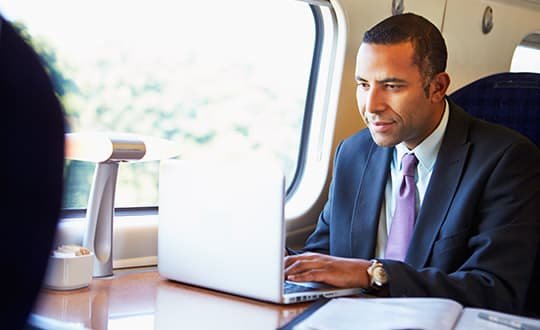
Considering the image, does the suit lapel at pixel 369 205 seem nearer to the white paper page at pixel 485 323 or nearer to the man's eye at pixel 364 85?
the man's eye at pixel 364 85

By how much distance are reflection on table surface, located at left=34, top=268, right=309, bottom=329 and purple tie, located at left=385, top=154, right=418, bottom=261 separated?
54 centimetres

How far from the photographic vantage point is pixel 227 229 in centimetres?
172

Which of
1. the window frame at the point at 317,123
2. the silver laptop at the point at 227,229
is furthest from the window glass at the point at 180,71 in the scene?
the silver laptop at the point at 227,229

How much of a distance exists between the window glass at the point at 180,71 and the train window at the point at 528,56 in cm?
115

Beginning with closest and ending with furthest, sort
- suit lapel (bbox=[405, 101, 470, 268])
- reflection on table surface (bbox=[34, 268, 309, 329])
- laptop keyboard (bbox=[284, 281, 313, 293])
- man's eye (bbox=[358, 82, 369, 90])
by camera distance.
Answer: reflection on table surface (bbox=[34, 268, 309, 329]), laptop keyboard (bbox=[284, 281, 313, 293]), suit lapel (bbox=[405, 101, 470, 268]), man's eye (bbox=[358, 82, 369, 90])

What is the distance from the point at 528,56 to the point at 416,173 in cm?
157

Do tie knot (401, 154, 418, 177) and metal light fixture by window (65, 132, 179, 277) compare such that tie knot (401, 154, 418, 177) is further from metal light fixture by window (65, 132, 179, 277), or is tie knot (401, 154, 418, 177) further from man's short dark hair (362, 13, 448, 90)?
metal light fixture by window (65, 132, 179, 277)

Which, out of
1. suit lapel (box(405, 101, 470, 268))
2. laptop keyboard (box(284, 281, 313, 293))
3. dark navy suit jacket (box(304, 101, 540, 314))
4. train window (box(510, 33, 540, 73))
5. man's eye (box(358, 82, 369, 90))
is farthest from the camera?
train window (box(510, 33, 540, 73))

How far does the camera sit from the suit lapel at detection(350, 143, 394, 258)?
2.19 m

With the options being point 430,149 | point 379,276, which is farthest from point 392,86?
point 379,276

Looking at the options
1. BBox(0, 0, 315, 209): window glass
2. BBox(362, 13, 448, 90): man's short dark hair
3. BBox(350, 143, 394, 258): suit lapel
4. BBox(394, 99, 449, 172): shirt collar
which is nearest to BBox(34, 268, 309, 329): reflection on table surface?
BBox(0, 0, 315, 209): window glass

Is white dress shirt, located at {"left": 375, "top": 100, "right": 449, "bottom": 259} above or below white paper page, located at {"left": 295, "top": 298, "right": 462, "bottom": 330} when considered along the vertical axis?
above

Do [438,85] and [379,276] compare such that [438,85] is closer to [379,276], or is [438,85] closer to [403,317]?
[379,276]

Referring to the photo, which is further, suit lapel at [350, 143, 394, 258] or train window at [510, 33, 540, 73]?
train window at [510, 33, 540, 73]
